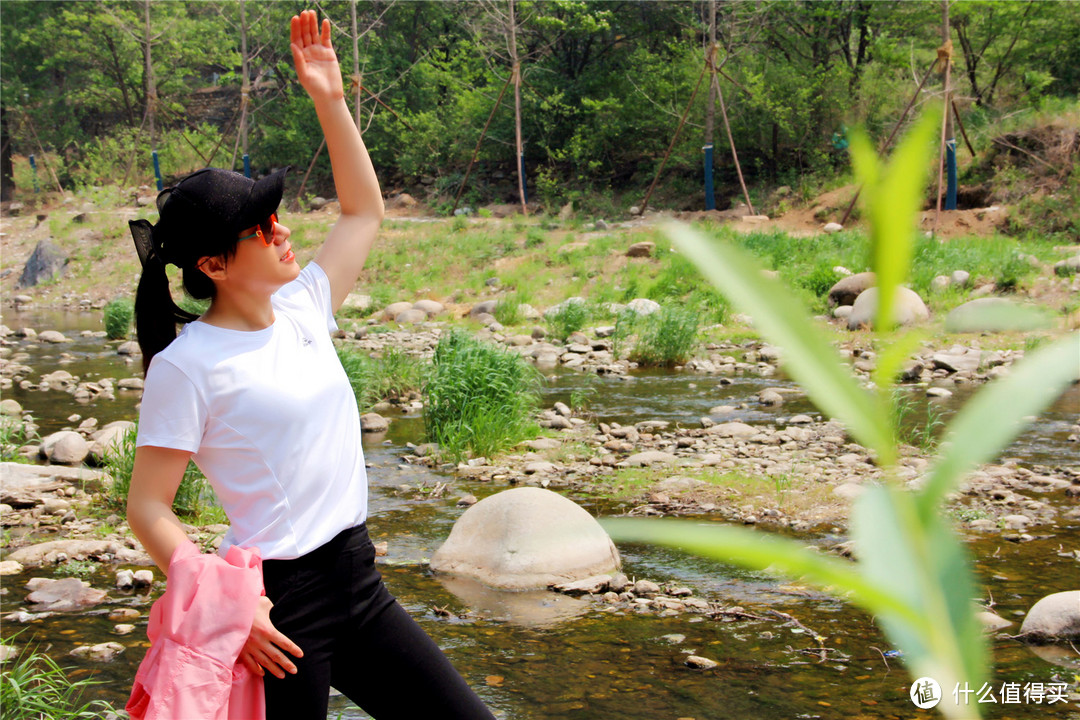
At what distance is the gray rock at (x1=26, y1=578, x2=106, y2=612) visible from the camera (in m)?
5.05

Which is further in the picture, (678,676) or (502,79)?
(502,79)

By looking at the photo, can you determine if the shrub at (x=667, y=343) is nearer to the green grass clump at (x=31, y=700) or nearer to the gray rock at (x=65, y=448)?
the gray rock at (x=65, y=448)

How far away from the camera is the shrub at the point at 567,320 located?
1445 centimetres

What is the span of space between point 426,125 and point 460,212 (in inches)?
217

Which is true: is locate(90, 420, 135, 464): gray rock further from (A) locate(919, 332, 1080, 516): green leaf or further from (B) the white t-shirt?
(A) locate(919, 332, 1080, 516): green leaf

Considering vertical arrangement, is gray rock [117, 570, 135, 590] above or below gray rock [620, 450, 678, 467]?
above

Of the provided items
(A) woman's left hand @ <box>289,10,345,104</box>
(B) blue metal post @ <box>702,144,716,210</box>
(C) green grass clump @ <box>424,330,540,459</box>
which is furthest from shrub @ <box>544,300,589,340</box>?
(A) woman's left hand @ <box>289,10,345,104</box>

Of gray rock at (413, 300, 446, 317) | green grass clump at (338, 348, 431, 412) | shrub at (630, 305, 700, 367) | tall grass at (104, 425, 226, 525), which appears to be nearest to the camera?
tall grass at (104, 425, 226, 525)

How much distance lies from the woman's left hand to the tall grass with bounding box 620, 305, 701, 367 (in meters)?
9.97

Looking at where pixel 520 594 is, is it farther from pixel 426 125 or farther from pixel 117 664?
pixel 426 125

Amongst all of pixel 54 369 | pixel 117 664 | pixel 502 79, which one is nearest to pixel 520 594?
pixel 117 664

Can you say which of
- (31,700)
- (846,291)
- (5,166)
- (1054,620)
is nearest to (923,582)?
(31,700)

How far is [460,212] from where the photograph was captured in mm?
28531

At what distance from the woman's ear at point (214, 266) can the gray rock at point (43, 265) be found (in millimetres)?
25052
